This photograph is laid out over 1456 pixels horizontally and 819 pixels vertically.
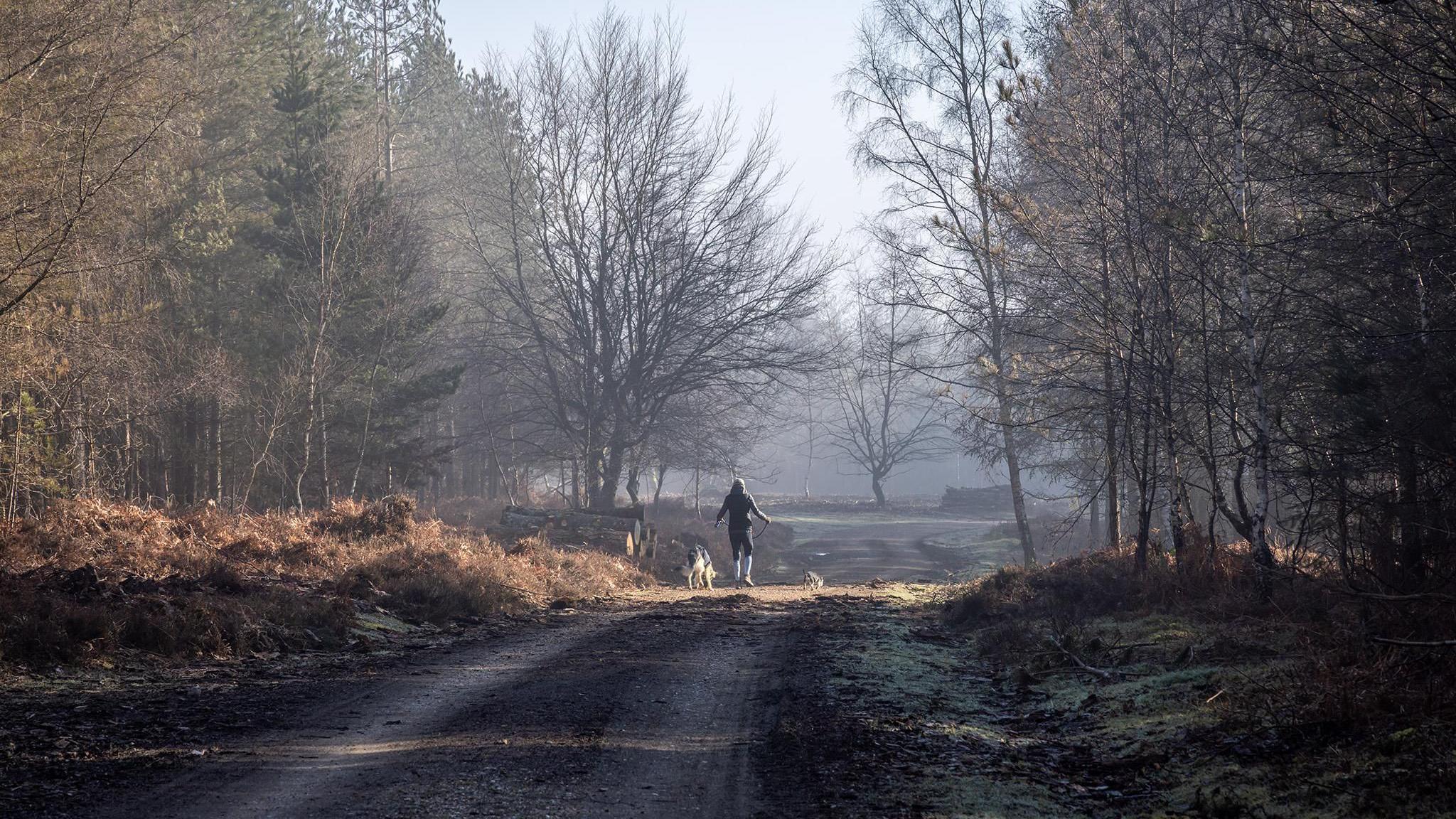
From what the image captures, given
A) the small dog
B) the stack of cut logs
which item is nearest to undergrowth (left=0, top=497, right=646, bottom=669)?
the small dog

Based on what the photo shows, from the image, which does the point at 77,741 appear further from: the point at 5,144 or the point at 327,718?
the point at 5,144

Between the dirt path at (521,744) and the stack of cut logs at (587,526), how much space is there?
13830 mm

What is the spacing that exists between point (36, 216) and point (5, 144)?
1138mm

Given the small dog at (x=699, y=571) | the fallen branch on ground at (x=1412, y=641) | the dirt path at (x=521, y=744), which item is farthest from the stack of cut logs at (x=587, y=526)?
the fallen branch on ground at (x=1412, y=641)

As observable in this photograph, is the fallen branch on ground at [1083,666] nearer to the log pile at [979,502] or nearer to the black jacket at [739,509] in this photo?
the black jacket at [739,509]

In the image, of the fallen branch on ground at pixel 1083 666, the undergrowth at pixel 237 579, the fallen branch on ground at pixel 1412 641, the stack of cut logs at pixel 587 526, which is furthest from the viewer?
the stack of cut logs at pixel 587 526

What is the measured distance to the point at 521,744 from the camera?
6.13 metres

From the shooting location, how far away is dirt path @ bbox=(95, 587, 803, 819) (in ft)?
16.3

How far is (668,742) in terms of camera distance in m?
6.32

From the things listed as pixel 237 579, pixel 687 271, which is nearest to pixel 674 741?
pixel 237 579

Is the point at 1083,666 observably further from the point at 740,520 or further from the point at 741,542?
the point at 741,542

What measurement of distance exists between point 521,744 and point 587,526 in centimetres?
1836

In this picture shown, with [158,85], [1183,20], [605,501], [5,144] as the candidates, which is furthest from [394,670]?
[605,501]

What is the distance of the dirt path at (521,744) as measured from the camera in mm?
4969
